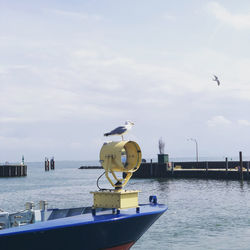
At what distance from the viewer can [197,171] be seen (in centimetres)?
5906

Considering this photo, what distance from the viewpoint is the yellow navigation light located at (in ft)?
35.8

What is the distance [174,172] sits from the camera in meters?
61.2

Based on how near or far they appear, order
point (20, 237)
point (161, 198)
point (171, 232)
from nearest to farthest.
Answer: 1. point (20, 237)
2. point (171, 232)
3. point (161, 198)

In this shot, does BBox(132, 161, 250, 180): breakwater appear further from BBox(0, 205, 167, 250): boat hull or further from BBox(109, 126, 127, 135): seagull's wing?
BBox(109, 126, 127, 135): seagull's wing

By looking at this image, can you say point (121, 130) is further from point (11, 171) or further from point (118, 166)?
point (11, 171)

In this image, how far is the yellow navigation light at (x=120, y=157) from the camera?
35.8 feet

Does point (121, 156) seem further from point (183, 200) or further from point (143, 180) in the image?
point (143, 180)

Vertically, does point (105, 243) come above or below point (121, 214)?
below

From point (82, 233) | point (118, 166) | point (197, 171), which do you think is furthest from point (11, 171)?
point (82, 233)

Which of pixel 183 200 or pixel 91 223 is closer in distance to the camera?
pixel 91 223

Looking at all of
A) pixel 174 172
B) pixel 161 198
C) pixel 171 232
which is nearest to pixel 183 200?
pixel 161 198

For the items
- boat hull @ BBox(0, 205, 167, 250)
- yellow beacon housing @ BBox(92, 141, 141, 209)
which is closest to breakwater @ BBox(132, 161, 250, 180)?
boat hull @ BBox(0, 205, 167, 250)

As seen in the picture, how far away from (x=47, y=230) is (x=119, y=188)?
7.42 feet

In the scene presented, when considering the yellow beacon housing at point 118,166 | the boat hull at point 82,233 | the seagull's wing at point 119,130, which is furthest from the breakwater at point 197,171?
the seagull's wing at point 119,130
